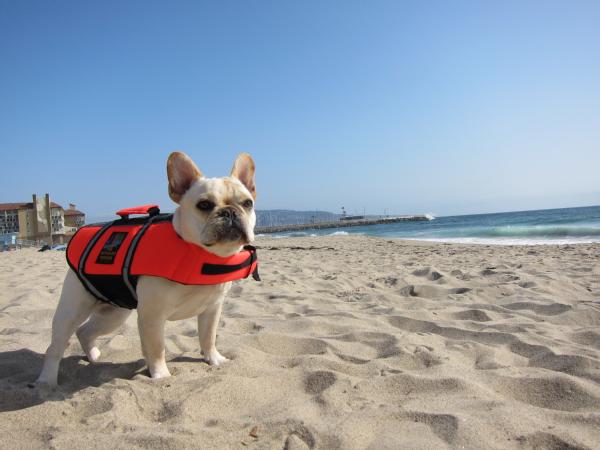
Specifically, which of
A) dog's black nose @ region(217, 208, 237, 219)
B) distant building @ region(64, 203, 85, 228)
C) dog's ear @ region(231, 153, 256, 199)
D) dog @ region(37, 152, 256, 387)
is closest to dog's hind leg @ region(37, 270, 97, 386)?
dog @ region(37, 152, 256, 387)

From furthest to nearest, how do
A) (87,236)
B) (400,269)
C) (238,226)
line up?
1. (400,269)
2. (87,236)
3. (238,226)

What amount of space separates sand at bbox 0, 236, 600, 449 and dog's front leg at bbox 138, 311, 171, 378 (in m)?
0.09

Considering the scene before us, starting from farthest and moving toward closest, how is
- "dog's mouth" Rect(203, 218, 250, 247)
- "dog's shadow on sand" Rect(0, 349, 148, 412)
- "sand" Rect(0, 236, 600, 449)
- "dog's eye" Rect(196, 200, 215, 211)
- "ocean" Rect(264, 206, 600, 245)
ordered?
1. "ocean" Rect(264, 206, 600, 245)
2. "dog's eye" Rect(196, 200, 215, 211)
3. "dog's mouth" Rect(203, 218, 250, 247)
4. "dog's shadow on sand" Rect(0, 349, 148, 412)
5. "sand" Rect(0, 236, 600, 449)

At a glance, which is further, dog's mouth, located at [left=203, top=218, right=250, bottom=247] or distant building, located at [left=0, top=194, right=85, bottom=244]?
distant building, located at [left=0, top=194, right=85, bottom=244]

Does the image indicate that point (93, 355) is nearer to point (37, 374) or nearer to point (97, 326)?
point (97, 326)

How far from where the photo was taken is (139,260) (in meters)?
2.44

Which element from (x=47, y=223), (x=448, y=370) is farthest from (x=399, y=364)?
(x=47, y=223)

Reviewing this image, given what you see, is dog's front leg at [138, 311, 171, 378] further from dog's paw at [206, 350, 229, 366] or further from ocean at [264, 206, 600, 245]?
ocean at [264, 206, 600, 245]

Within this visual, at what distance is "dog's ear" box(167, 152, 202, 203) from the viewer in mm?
2531

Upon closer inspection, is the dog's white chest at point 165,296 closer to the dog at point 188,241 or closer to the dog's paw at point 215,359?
the dog at point 188,241

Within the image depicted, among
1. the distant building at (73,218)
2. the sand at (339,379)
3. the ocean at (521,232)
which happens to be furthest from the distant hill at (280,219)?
the sand at (339,379)

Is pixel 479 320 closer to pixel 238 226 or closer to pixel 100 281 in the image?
pixel 238 226

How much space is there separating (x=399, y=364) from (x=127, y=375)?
1.66 m

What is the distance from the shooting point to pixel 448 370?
7.89ft
